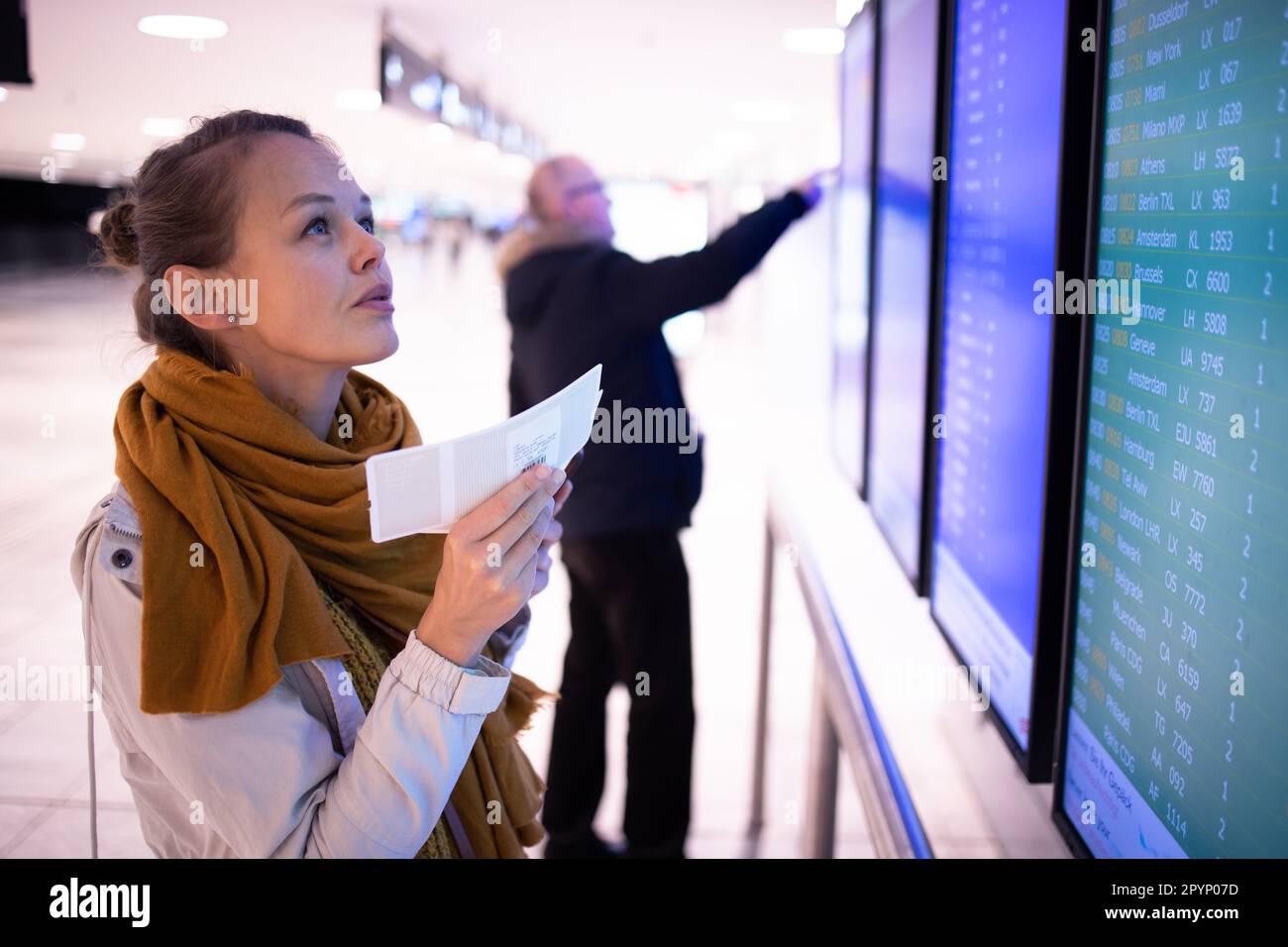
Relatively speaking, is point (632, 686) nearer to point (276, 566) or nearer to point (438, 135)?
point (276, 566)

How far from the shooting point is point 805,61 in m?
6.31

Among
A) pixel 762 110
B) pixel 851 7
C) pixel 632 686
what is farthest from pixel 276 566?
pixel 762 110

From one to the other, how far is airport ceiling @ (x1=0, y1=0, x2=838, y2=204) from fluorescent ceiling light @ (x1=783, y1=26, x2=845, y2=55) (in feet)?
0.26

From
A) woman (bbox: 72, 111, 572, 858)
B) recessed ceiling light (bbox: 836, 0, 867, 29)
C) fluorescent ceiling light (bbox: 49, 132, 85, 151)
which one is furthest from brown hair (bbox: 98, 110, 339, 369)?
fluorescent ceiling light (bbox: 49, 132, 85, 151)

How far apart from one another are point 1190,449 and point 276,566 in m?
0.91

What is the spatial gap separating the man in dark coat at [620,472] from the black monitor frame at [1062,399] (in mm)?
1433

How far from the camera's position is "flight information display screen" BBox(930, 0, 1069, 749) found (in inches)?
48.4

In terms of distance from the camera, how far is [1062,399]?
113cm

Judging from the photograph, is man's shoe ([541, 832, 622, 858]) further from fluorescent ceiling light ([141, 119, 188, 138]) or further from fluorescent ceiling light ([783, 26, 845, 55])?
fluorescent ceiling light ([141, 119, 188, 138])

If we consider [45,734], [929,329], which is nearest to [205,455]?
[929,329]

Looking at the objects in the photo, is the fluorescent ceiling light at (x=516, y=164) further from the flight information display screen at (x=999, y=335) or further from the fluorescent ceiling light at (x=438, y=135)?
the flight information display screen at (x=999, y=335)

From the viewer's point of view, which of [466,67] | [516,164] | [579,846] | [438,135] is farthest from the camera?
[516,164]
